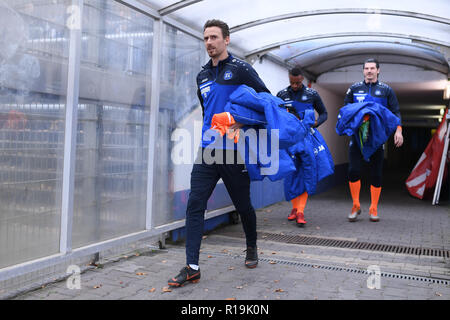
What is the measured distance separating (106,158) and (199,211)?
1.09 m

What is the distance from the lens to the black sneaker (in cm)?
362

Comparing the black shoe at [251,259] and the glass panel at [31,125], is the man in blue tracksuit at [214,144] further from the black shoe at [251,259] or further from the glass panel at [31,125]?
the glass panel at [31,125]

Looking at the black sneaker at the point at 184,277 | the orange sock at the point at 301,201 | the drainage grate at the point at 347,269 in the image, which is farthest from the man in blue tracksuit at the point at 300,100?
the black sneaker at the point at 184,277

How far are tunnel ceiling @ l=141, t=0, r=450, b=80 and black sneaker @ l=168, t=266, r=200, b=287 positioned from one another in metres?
2.66

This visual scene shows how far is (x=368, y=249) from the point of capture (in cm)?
520

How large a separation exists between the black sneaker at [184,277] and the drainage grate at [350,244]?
6.78ft

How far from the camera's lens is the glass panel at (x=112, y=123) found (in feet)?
13.2

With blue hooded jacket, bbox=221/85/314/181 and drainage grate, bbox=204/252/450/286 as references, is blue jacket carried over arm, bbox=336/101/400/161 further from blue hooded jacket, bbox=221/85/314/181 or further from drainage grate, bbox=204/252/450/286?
blue hooded jacket, bbox=221/85/314/181

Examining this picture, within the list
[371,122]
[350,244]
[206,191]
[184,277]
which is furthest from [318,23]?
[184,277]

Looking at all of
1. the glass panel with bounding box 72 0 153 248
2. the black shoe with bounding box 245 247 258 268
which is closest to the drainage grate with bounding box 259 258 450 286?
the black shoe with bounding box 245 247 258 268

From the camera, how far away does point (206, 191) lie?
384 cm

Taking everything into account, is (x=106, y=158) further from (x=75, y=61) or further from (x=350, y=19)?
(x=350, y=19)

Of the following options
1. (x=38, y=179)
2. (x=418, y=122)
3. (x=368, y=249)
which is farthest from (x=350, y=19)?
(x=418, y=122)

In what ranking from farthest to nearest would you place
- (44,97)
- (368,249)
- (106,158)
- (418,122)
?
(418,122) → (368,249) → (106,158) → (44,97)
